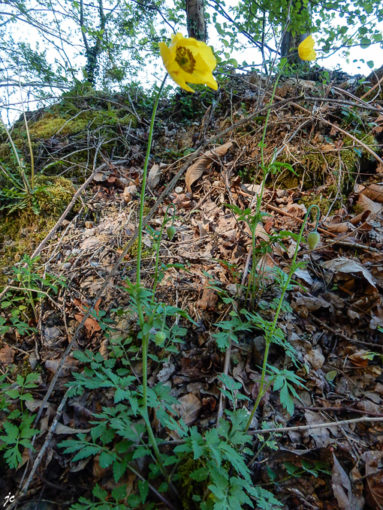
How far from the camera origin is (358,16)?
3.99 meters

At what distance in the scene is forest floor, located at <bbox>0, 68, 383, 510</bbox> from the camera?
1223mm

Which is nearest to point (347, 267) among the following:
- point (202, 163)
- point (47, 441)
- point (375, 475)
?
point (375, 475)

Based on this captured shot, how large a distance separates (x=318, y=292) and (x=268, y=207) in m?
1.00

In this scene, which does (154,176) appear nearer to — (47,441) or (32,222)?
(32,222)

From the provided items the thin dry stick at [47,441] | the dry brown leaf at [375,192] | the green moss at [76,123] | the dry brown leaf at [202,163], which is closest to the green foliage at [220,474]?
the thin dry stick at [47,441]

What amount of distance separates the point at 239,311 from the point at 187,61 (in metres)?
1.32

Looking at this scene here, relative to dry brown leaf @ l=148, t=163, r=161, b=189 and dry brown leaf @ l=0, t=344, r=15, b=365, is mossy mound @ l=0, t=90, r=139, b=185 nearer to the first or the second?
dry brown leaf @ l=148, t=163, r=161, b=189

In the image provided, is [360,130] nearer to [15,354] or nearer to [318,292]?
[318,292]

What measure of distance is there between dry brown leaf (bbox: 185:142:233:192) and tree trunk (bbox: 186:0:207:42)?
284 centimetres

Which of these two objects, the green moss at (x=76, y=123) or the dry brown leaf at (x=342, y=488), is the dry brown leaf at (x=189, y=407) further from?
the green moss at (x=76, y=123)

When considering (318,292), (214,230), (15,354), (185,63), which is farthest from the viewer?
(214,230)

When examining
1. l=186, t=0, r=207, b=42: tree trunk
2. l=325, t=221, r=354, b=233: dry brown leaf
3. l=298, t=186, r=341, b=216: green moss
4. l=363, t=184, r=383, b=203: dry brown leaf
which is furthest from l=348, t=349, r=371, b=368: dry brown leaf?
l=186, t=0, r=207, b=42: tree trunk

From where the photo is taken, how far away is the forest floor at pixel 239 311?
1.22 meters

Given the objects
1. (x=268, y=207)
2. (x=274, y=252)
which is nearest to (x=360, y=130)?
(x=268, y=207)
